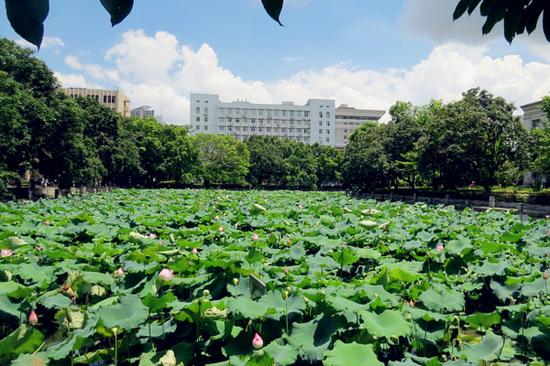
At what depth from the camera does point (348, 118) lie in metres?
101

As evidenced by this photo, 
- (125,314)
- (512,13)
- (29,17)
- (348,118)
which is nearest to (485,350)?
(512,13)

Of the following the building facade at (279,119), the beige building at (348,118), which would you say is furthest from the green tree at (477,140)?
the beige building at (348,118)

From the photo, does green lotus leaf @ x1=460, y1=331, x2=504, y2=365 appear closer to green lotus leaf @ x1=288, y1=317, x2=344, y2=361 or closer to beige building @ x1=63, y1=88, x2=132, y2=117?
green lotus leaf @ x1=288, y1=317, x2=344, y2=361

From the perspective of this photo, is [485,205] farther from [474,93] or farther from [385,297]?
[385,297]

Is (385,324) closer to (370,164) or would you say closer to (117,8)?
(117,8)

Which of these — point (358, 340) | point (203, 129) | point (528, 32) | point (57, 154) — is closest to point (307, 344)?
point (358, 340)

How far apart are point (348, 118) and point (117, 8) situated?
101933 mm

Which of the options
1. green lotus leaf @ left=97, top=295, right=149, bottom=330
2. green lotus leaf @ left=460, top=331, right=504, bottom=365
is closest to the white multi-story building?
green lotus leaf @ left=97, top=295, right=149, bottom=330

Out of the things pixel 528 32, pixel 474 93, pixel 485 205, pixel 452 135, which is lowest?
pixel 485 205

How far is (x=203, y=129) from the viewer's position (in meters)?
91.1

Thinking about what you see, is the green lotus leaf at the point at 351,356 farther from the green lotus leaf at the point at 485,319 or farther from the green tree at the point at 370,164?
the green tree at the point at 370,164

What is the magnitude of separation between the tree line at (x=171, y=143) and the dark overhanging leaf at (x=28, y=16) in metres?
17.5

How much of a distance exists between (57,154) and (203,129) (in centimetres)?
6917

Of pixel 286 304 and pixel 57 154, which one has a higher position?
Answer: pixel 57 154
